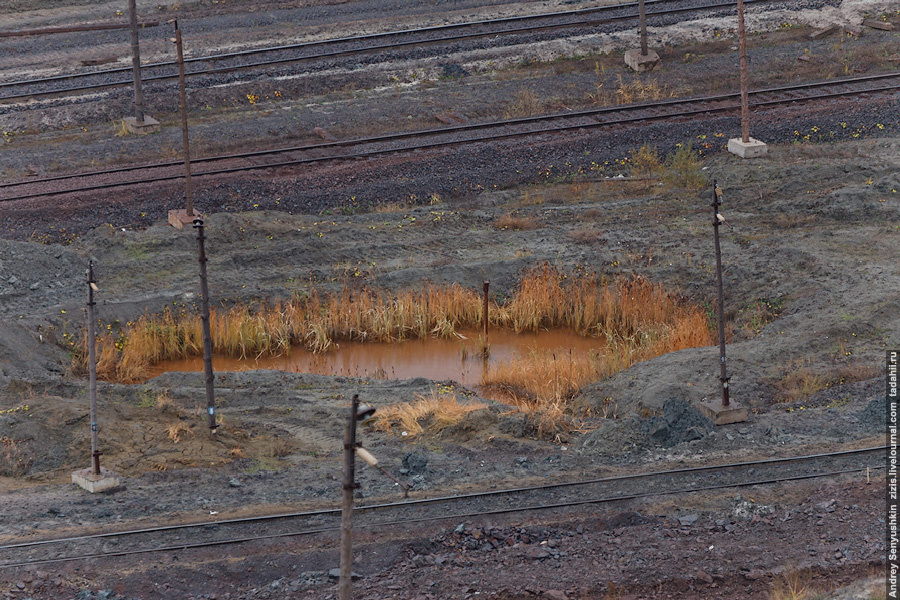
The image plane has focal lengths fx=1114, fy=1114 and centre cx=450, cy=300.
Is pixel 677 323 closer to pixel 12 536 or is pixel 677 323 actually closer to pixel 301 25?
pixel 12 536

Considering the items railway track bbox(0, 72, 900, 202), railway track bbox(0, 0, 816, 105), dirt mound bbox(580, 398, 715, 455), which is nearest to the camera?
dirt mound bbox(580, 398, 715, 455)

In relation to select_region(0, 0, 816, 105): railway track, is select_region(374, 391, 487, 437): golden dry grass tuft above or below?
below

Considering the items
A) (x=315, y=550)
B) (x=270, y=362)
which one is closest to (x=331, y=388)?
(x=270, y=362)

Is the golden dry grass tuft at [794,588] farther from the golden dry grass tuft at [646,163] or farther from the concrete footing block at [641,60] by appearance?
the concrete footing block at [641,60]

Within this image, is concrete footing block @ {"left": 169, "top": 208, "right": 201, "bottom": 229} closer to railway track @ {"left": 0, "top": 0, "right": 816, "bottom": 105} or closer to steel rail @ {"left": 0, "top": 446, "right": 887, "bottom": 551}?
railway track @ {"left": 0, "top": 0, "right": 816, "bottom": 105}

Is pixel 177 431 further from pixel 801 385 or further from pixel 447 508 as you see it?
pixel 801 385

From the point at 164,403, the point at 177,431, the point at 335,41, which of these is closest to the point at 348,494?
the point at 177,431

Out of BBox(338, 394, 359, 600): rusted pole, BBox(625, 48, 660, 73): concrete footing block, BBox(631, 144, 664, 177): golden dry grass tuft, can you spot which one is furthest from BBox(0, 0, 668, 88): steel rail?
BBox(338, 394, 359, 600): rusted pole
